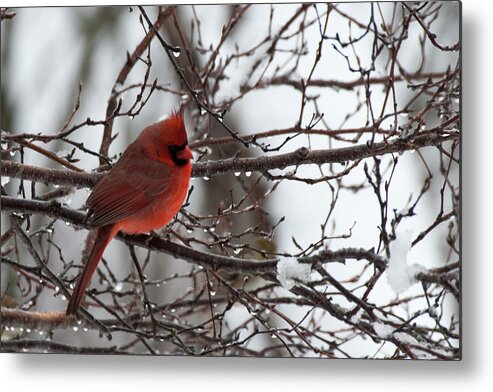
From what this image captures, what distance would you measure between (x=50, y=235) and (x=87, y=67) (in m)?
0.65

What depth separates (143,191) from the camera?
2574mm

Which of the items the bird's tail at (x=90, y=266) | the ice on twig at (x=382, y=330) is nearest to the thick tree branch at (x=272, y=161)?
the bird's tail at (x=90, y=266)

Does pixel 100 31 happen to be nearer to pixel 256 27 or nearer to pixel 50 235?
pixel 256 27

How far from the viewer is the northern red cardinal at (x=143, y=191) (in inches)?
98.4

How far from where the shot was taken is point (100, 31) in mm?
2891

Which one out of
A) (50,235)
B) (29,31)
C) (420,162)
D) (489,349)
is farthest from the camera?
(50,235)

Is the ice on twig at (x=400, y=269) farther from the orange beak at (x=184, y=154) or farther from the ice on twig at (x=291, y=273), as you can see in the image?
the orange beak at (x=184, y=154)

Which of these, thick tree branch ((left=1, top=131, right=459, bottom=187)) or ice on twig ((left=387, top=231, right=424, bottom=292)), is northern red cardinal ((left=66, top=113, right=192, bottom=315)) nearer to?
thick tree branch ((left=1, top=131, right=459, bottom=187))

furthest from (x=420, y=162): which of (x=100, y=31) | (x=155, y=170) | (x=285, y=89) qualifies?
(x=100, y=31)

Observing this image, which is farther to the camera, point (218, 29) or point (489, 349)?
point (218, 29)

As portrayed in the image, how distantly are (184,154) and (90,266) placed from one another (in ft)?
1.49

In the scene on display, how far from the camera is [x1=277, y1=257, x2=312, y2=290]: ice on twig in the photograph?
2.32 m

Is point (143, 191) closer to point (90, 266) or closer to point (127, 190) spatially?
point (127, 190)

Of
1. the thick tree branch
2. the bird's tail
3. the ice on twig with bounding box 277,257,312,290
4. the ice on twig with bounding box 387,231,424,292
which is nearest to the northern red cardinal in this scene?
the bird's tail
